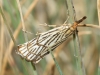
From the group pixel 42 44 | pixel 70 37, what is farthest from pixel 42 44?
pixel 70 37

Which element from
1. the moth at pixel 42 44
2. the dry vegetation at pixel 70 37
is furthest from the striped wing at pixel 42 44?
the dry vegetation at pixel 70 37

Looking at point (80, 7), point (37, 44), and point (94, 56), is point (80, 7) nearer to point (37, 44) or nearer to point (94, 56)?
point (94, 56)

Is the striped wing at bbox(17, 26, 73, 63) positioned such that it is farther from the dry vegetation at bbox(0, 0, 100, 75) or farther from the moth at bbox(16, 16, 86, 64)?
the dry vegetation at bbox(0, 0, 100, 75)

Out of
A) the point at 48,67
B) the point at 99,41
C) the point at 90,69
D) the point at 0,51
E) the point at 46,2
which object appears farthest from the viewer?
the point at 46,2

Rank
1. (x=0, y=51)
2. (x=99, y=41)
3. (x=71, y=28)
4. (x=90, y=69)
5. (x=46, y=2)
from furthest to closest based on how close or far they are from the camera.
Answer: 1. (x=46, y=2)
2. (x=90, y=69)
3. (x=99, y=41)
4. (x=0, y=51)
5. (x=71, y=28)

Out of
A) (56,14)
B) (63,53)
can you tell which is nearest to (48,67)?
(63,53)

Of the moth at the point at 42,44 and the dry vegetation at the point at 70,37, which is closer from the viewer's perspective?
Answer: the moth at the point at 42,44

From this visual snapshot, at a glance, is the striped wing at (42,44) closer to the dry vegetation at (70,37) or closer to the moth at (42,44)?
the moth at (42,44)

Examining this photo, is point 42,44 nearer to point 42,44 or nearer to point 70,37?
point 42,44
